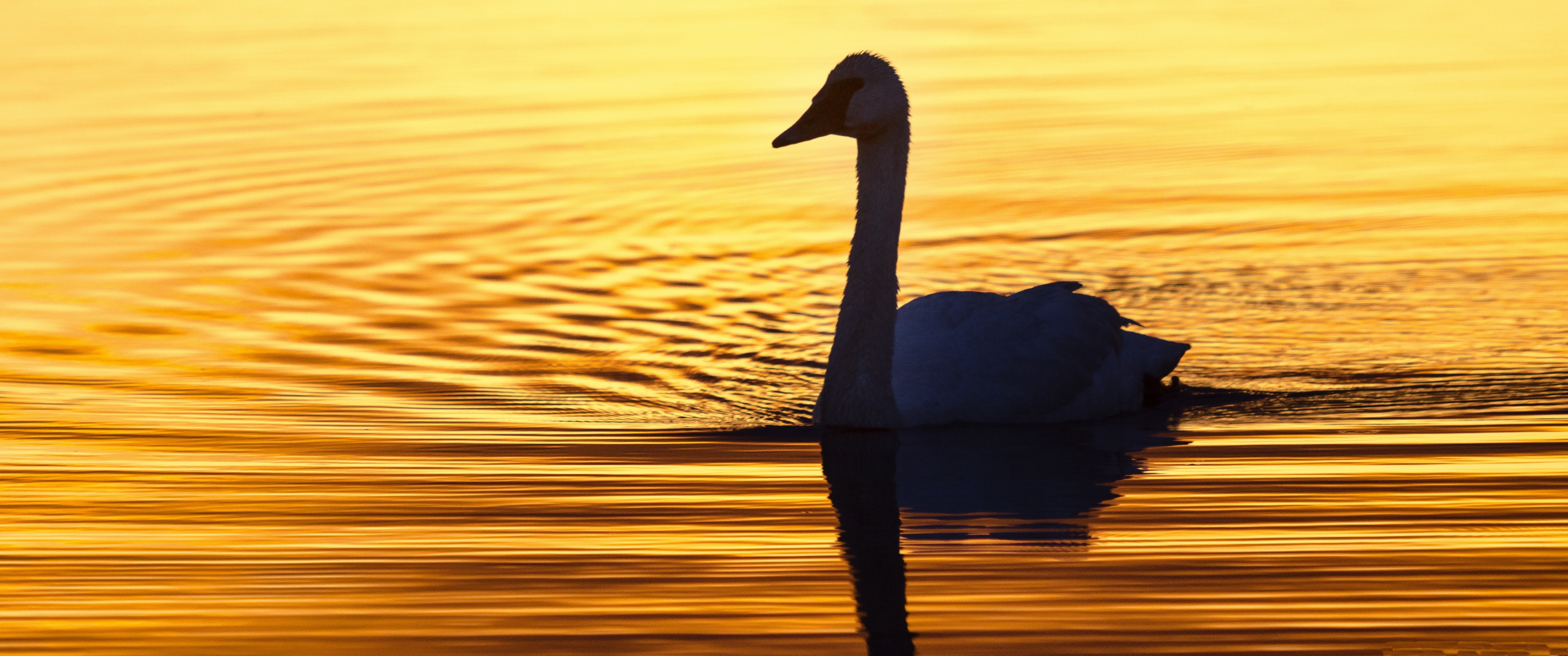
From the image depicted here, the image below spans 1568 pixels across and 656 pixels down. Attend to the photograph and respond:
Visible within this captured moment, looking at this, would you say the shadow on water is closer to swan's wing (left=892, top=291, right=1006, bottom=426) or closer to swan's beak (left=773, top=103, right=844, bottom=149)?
swan's wing (left=892, top=291, right=1006, bottom=426)

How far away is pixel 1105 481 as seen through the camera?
799 centimetres

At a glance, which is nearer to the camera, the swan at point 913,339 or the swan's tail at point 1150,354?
the swan at point 913,339

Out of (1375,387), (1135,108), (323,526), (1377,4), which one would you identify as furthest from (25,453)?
(1377,4)

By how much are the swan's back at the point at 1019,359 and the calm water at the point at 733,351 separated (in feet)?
0.85

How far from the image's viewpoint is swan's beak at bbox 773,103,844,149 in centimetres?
870

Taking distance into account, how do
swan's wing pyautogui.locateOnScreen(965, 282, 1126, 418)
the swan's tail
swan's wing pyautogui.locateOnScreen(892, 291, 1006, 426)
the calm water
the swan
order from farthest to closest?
the swan's tail → swan's wing pyautogui.locateOnScreen(965, 282, 1126, 418) → swan's wing pyautogui.locateOnScreen(892, 291, 1006, 426) → the swan → the calm water

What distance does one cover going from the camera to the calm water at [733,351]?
629 cm

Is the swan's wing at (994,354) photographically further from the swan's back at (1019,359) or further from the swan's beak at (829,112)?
the swan's beak at (829,112)

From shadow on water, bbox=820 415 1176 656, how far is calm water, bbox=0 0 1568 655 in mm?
36

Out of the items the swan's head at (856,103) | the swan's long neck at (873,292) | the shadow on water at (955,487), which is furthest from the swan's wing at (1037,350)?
the swan's head at (856,103)

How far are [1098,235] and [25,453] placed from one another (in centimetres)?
815

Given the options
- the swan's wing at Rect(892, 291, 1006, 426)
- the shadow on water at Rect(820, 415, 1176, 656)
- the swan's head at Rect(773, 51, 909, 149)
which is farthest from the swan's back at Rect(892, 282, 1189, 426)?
the swan's head at Rect(773, 51, 909, 149)

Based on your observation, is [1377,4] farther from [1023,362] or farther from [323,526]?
[323,526]

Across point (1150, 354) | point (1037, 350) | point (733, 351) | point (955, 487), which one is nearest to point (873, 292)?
point (1037, 350)
